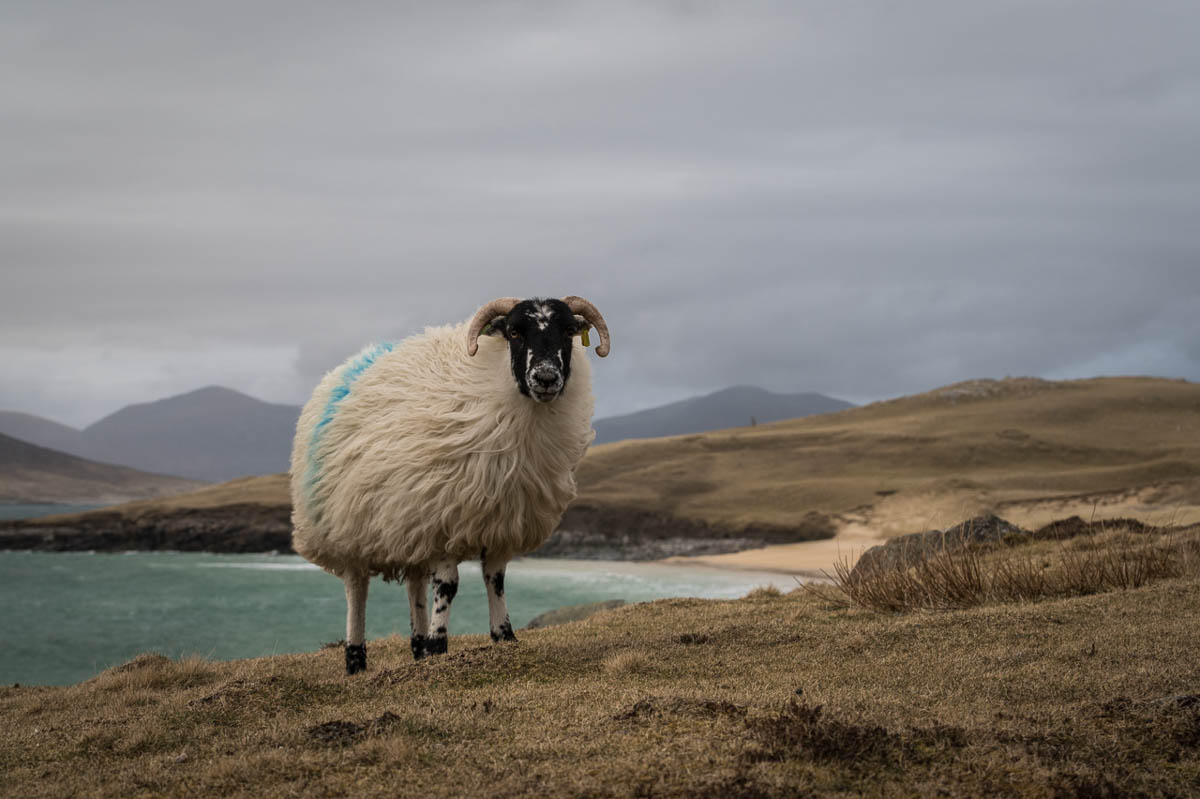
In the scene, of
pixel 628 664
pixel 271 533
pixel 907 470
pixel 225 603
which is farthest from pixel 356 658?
pixel 271 533

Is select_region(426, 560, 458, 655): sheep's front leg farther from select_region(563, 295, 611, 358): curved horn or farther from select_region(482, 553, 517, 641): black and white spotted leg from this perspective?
select_region(563, 295, 611, 358): curved horn

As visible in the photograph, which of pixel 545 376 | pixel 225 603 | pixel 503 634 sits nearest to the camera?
pixel 545 376

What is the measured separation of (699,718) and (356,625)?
197 inches

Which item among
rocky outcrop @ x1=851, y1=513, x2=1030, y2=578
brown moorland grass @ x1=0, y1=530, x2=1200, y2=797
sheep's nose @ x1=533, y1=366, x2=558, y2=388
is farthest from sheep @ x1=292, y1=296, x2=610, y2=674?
rocky outcrop @ x1=851, y1=513, x2=1030, y2=578

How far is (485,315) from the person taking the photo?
895 centimetres

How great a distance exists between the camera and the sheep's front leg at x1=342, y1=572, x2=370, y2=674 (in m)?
9.62

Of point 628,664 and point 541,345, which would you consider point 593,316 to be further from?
point 628,664

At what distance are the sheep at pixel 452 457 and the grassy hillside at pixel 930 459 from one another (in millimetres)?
34601

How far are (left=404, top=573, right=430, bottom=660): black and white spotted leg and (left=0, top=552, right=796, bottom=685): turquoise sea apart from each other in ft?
46.4

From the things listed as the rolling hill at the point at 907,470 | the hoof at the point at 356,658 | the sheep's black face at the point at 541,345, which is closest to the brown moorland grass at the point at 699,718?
the hoof at the point at 356,658

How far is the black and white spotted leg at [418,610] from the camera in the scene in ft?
31.8

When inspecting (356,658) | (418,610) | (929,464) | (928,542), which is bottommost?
(356,658)

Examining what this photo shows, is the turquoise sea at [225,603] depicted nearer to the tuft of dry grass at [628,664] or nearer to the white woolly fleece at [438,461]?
the white woolly fleece at [438,461]

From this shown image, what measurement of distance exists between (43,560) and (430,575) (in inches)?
2388
